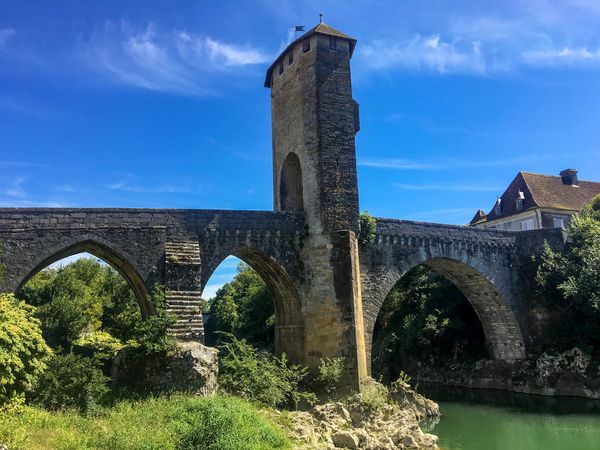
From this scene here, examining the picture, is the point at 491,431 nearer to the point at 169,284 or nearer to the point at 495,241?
the point at 495,241

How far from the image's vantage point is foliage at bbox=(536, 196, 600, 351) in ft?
74.5

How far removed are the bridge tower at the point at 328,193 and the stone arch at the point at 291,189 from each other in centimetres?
166

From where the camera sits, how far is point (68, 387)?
11.7 m

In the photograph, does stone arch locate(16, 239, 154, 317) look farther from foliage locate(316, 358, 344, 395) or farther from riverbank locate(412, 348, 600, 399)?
riverbank locate(412, 348, 600, 399)

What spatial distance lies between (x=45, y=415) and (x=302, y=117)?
38.3ft

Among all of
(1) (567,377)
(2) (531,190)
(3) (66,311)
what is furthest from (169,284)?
(2) (531,190)

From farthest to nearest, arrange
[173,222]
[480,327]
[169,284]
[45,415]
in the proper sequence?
[480,327] → [173,222] → [169,284] → [45,415]

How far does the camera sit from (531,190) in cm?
3472

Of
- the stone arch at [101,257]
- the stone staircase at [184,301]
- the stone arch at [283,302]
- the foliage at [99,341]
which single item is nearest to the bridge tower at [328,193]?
the stone arch at [283,302]

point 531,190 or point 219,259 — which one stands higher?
point 531,190

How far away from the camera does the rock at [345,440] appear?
1281 centimetres

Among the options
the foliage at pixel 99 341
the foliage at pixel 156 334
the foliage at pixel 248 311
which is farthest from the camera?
the foliage at pixel 248 311

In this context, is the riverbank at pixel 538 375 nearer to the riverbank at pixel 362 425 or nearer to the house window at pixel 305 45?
the riverbank at pixel 362 425

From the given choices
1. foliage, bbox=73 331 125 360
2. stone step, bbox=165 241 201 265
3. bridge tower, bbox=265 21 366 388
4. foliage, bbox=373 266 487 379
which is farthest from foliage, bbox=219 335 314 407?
foliage, bbox=373 266 487 379
